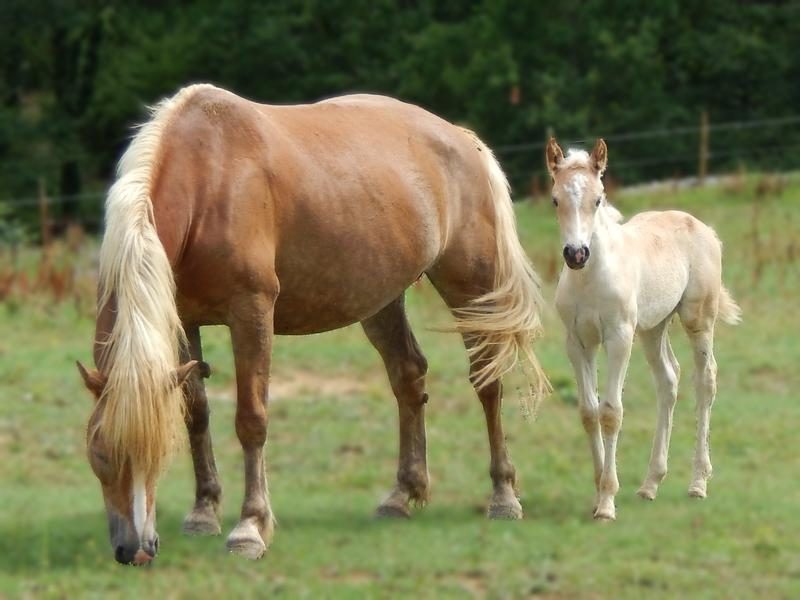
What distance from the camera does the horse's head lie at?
5500mm

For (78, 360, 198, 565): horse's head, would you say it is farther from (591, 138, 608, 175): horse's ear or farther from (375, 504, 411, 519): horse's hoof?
(375, 504, 411, 519): horse's hoof

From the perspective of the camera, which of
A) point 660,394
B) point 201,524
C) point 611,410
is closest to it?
point 611,410

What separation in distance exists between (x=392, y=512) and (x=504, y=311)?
108 centimetres

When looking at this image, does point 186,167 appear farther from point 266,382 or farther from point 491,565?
point 491,565

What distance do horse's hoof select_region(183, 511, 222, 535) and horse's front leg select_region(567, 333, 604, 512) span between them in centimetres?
172

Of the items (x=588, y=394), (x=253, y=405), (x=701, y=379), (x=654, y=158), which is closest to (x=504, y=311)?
(x=701, y=379)

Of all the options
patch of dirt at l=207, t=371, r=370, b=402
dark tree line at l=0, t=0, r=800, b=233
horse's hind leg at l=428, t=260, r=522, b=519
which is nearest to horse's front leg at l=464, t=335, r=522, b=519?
horse's hind leg at l=428, t=260, r=522, b=519

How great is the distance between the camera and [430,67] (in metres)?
34.0

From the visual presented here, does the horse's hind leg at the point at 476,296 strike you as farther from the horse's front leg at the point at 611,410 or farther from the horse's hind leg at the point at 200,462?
the horse's front leg at the point at 611,410

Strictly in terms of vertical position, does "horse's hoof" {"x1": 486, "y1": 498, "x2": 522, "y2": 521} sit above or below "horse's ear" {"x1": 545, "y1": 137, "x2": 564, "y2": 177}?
below

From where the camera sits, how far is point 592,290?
5871 mm

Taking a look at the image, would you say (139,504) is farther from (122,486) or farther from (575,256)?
(575,256)

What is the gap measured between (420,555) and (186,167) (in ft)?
5.97

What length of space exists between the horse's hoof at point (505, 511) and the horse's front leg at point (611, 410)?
119cm
